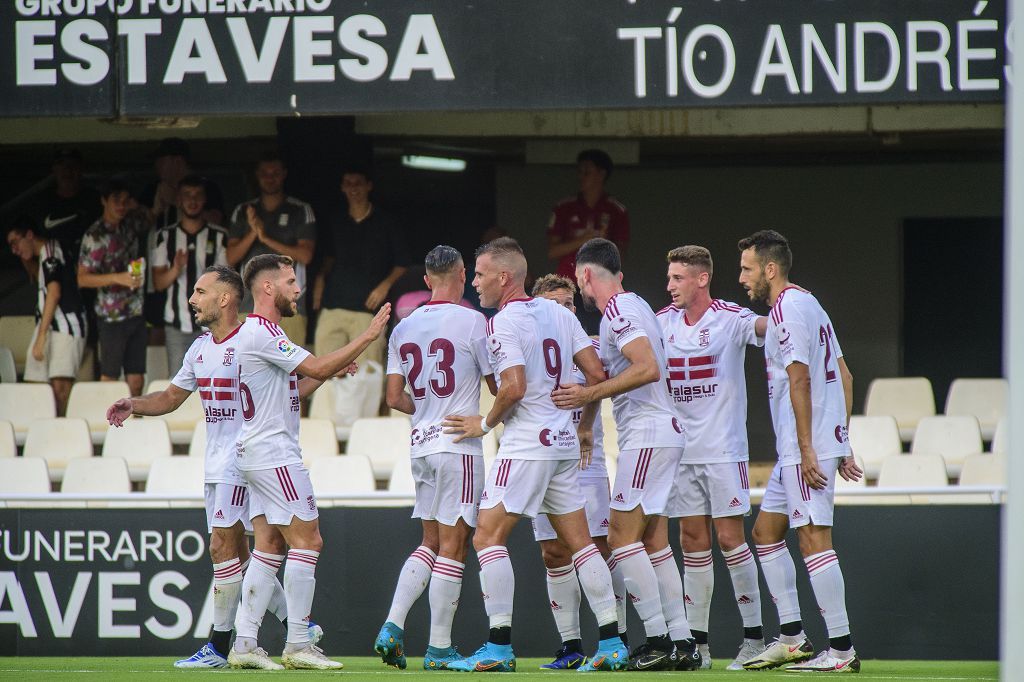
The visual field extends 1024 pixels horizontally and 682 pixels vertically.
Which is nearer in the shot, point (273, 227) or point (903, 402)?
point (273, 227)

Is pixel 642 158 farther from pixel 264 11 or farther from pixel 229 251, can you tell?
pixel 264 11

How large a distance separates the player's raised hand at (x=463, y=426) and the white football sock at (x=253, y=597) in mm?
1152

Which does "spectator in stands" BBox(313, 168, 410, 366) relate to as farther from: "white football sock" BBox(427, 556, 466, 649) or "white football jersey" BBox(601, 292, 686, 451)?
"white football sock" BBox(427, 556, 466, 649)

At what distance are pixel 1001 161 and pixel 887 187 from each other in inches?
43.3

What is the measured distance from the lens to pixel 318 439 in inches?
424

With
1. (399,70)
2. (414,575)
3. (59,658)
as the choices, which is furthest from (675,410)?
(59,658)

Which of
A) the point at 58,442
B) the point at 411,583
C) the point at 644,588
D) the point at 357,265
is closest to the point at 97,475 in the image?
the point at 58,442

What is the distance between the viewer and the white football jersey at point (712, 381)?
7.70 meters

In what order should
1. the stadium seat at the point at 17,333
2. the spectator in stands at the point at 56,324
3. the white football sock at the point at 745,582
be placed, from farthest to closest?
the stadium seat at the point at 17,333 → the spectator in stands at the point at 56,324 → the white football sock at the point at 745,582

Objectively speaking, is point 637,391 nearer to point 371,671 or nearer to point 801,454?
point 801,454

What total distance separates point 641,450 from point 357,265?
4792 millimetres

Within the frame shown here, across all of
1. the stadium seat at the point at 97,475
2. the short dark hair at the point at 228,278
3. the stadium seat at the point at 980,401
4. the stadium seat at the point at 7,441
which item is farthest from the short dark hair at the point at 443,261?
the stadium seat at the point at 980,401

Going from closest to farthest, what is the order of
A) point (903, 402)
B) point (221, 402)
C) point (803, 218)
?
point (221, 402) < point (903, 402) < point (803, 218)

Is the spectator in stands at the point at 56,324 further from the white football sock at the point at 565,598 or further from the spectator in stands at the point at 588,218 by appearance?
the white football sock at the point at 565,598
